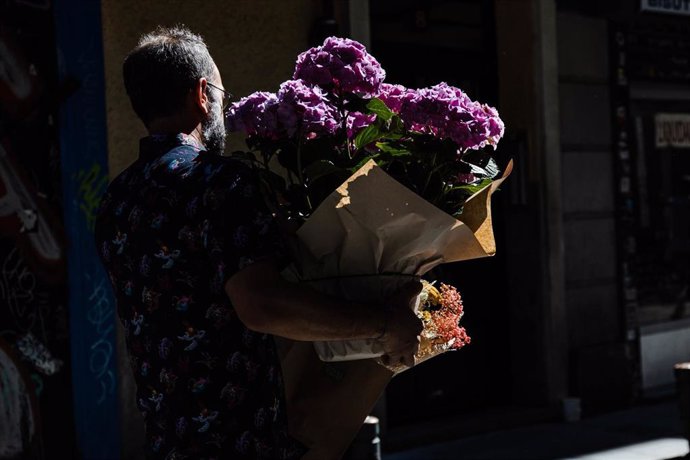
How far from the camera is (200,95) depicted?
8.39 ft

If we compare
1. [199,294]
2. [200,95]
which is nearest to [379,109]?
Answer: [200,95]

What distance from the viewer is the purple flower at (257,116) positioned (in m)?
2.64

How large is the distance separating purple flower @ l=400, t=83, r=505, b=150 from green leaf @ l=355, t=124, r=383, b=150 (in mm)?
80

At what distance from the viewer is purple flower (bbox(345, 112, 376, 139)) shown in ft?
8.96

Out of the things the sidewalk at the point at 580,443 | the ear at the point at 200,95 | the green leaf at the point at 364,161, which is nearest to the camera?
the ear at the point at 200,95

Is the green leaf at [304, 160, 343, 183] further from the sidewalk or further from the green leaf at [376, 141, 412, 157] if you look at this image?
the sidewalk

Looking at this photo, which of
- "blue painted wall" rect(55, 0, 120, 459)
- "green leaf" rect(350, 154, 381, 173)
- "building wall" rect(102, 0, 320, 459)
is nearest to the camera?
"green leaf" rect(350, 154, 381, 173)

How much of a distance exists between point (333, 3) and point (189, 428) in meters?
5.40

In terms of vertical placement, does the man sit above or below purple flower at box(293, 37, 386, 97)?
below

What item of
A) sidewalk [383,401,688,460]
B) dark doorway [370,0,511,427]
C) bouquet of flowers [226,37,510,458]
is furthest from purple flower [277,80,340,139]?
dark doorway [370,0,511,427]

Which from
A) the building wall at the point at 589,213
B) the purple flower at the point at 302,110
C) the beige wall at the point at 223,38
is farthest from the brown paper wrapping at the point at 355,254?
the building wall at the point at 589,213

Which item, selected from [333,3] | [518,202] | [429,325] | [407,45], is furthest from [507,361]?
[429,325]

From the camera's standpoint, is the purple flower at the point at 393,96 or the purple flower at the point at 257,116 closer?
the purple flower at the point at 257,116

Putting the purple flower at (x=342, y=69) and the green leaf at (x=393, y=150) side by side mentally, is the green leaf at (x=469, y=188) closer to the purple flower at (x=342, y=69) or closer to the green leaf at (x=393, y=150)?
the green leaf at (x=393, y=150)
